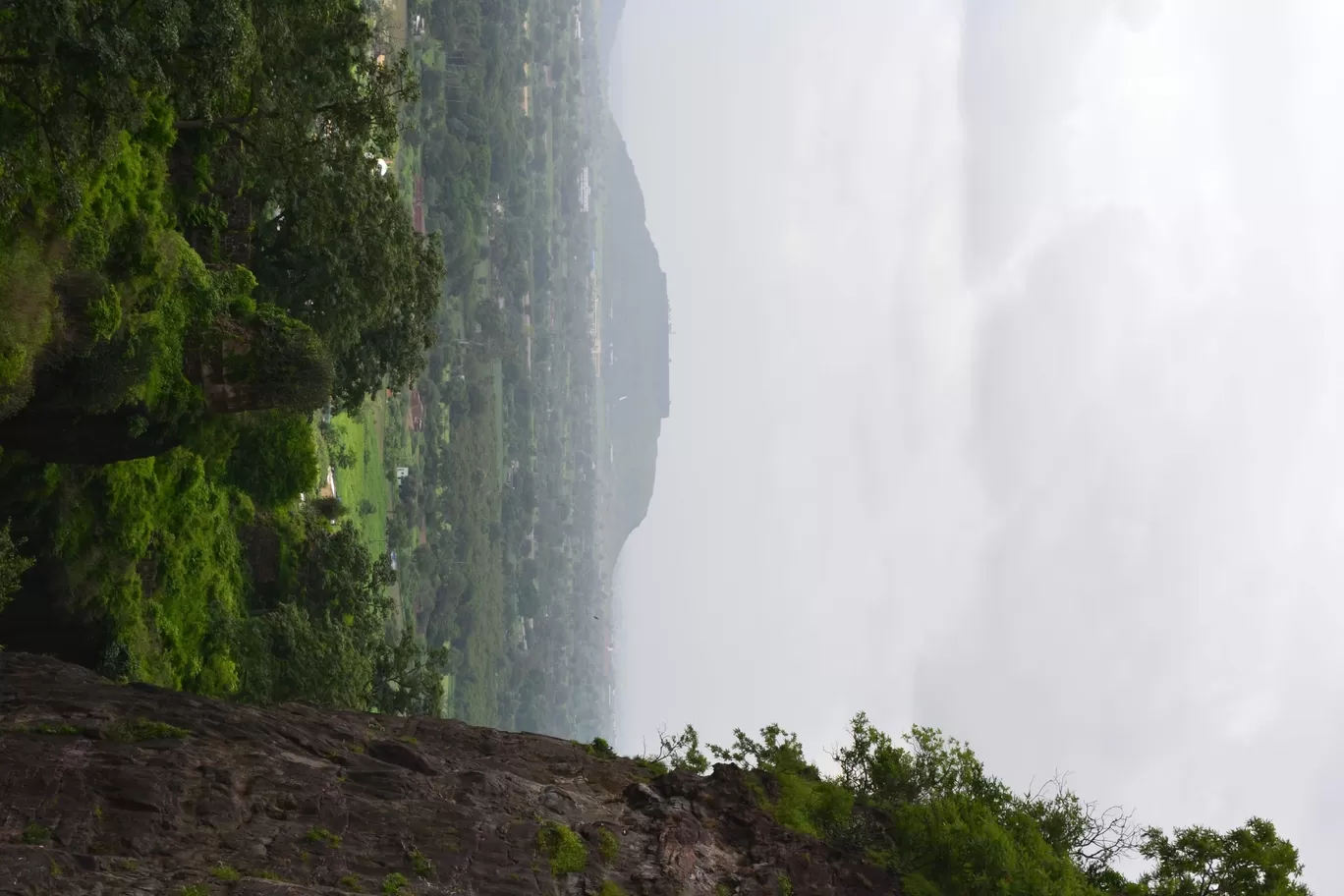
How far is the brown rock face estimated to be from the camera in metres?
17.2

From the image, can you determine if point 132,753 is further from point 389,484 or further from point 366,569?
point 389,484

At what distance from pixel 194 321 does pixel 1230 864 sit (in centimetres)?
3532

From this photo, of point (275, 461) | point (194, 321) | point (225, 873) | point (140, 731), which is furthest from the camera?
point (275, 461)

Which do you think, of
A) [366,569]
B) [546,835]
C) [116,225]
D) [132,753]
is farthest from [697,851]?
[366,569]

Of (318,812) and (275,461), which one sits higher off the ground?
(275,461)

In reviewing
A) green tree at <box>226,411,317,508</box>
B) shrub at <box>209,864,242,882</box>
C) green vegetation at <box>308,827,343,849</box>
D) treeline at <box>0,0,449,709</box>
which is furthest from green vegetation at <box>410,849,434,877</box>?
green tree at <box>226,411,317,508</box>

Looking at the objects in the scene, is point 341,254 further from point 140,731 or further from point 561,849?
point 561,849

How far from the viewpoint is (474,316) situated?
16438 cm

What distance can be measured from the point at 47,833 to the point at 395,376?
104 feet

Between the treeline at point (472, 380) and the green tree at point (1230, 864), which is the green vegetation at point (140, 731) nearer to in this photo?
the green tree at point (1230, 864)

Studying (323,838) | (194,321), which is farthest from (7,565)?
(323,838)

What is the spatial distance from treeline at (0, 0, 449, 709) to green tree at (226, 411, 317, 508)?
0.13 metres

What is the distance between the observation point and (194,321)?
3177cm

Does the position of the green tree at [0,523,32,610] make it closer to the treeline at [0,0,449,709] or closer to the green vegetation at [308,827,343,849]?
the treeline at [0,0,449,709]
